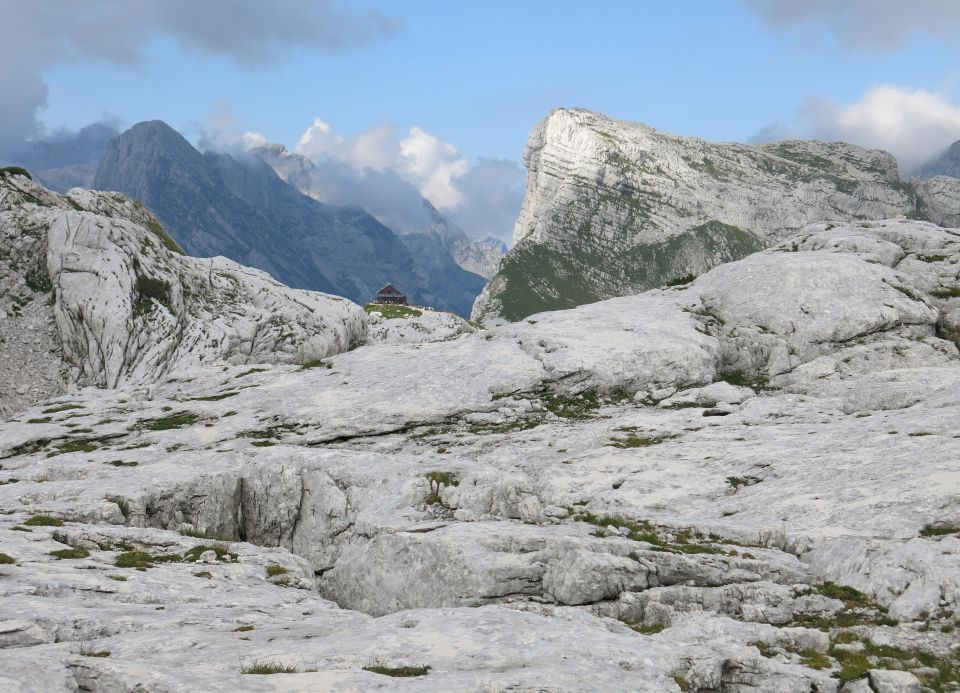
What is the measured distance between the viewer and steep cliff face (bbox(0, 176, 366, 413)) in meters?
73.2

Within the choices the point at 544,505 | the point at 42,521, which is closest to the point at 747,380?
the point at 544,505

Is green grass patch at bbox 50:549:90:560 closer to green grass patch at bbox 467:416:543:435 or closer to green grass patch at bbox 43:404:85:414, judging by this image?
green grass patch at bbox 467:416:543:435

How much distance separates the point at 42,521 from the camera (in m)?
29.2

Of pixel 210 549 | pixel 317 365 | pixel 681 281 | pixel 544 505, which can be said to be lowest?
pixel 210 549

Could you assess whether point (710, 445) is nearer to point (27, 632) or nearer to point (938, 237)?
point (27, 632)

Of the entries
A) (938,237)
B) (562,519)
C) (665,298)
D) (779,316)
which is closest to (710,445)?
(562,519)

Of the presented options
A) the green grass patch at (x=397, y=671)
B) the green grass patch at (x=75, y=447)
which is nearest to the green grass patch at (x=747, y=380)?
the green grass patch at (x=397, y=671)

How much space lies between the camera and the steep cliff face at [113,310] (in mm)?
73250

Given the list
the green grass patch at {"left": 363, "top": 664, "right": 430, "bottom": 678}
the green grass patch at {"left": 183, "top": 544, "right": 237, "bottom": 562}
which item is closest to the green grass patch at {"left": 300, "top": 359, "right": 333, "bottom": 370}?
the green grass patch at {"left": 183, "top": 544, "right": 237, "bottom": 562}

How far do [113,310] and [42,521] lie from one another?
51.8 metres

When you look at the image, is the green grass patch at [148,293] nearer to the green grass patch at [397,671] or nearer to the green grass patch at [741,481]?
the green grass patch at [741,481]

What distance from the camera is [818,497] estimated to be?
2978cm

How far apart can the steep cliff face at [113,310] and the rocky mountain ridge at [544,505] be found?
21273mm

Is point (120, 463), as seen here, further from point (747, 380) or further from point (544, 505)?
point (747, 380)
